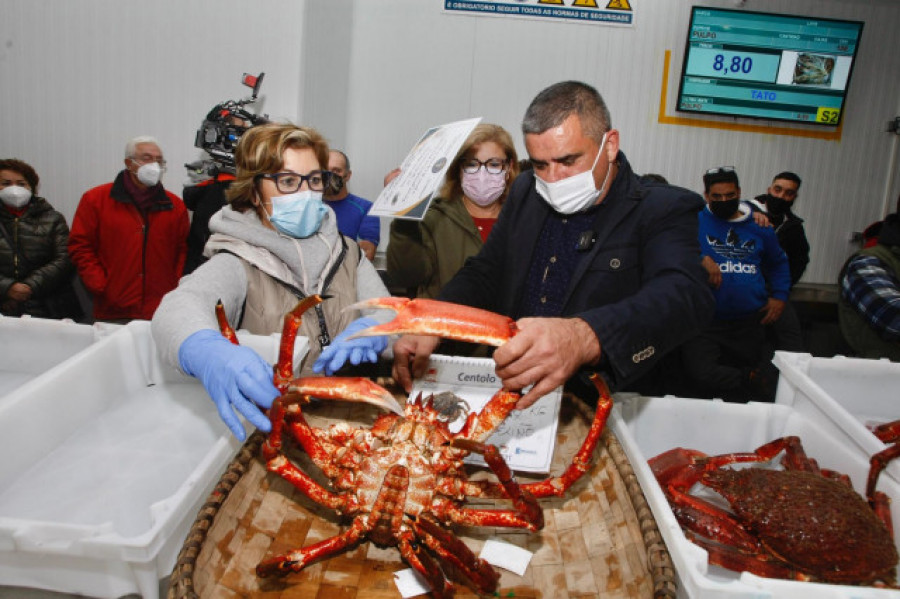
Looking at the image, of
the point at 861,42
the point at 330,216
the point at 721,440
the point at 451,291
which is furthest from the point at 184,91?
the point at 861,42

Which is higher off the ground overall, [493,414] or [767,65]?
[767,65]

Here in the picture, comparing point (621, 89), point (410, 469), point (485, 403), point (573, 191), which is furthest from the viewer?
point (621, 89)

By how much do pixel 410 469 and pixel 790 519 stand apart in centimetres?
85

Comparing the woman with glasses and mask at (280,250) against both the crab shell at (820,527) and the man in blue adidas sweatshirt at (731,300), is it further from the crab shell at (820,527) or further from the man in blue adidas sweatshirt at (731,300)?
the man in blue adidas sweatshirt at (731,300)

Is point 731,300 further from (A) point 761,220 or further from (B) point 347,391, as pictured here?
(B) point 347,391

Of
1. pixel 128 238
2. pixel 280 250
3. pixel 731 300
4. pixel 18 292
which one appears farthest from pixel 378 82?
pixel 280 250

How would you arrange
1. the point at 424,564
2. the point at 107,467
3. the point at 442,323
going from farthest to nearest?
the point at 107,467
the point at 424,564
the point at 442,323

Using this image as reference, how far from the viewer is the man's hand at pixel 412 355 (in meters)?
1.51

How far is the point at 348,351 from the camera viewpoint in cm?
166

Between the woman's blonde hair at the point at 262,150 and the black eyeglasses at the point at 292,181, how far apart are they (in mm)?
23

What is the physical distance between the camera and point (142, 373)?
1.72 meters

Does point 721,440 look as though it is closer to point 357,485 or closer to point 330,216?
point 357,485

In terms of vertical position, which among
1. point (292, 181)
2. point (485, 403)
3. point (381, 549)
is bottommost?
point (381, 549)

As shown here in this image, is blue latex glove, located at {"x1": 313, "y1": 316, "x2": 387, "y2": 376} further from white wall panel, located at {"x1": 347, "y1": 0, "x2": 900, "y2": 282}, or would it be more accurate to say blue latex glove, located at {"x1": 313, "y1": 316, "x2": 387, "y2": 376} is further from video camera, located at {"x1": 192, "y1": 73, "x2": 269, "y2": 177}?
white wall panel, located at {"x1": 347, "y1": 0, "x2": 900, "y2": 282}
